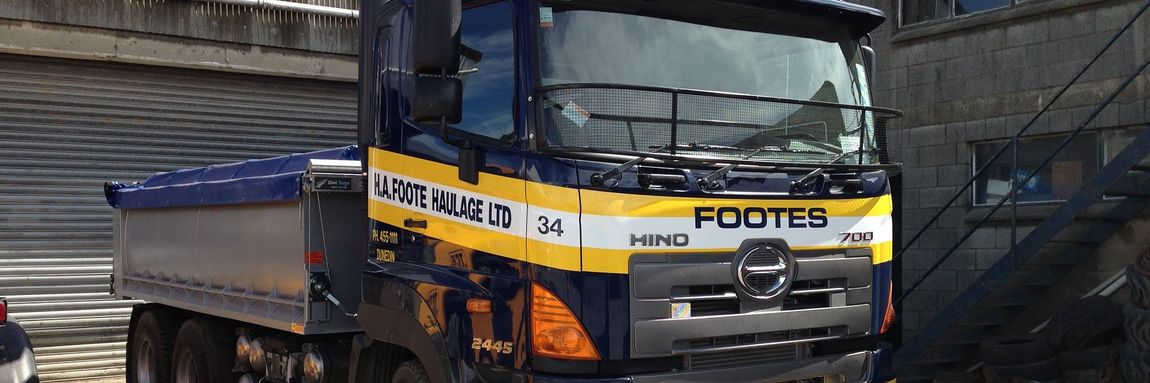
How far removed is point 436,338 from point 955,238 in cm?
742

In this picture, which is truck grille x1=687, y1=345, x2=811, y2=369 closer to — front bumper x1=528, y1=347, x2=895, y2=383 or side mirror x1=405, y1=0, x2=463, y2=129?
front bumper x1=528, y1=347, x2=895, y2=383

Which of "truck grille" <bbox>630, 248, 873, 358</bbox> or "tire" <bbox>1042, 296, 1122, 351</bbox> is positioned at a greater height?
"truck grille" <bbox>630, 248, 873, 358</bbox>

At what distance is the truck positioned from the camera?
5.13 metres

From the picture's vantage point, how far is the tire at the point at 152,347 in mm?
8945

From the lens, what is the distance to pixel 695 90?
5.27m

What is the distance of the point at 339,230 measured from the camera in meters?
6.73

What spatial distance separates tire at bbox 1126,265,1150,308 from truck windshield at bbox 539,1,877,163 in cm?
362

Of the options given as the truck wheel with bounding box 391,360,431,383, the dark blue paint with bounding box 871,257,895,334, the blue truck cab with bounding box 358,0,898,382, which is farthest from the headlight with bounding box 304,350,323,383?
the dark blue paint with bounding box 871,257,895,334

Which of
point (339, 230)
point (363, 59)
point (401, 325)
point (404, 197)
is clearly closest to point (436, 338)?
point (401, 325)

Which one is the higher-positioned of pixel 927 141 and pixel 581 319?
pixel 927 141

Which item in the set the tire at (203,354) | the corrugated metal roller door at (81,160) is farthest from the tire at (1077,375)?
the corrugated metal roller door at (81,160)

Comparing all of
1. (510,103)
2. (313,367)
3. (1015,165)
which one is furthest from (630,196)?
(1015,165)

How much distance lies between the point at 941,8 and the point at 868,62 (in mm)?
→ 5883

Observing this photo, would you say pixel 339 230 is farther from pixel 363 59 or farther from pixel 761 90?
pixel 761 90
